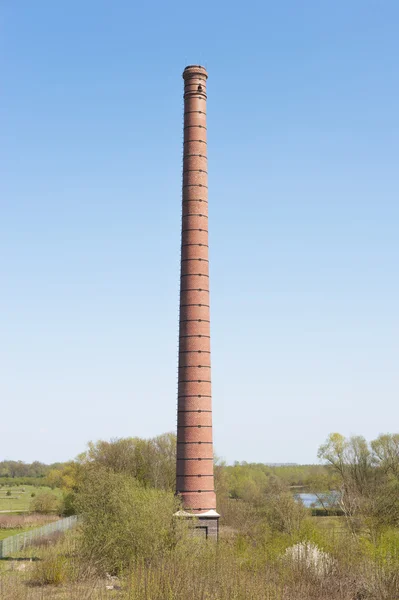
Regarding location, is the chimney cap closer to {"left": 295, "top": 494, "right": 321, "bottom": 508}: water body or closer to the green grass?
{"left": 295, "top": 494, "right": 321, "bottom": 508}: water body

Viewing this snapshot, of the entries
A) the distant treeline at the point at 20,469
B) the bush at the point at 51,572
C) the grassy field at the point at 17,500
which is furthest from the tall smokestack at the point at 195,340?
the distant treeline at the point at 20,469

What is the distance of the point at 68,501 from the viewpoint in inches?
2114

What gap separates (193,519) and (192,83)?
1898cm

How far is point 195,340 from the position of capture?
29859 mm

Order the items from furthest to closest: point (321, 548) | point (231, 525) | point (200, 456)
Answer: point (231, 525) < point (200, 456) < point (321, 548)

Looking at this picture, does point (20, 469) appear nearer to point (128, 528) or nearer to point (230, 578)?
point (128, 528)

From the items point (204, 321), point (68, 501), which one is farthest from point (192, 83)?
point (68, 501)

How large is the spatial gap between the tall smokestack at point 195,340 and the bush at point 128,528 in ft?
12.9

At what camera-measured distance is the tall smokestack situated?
94.5 ft

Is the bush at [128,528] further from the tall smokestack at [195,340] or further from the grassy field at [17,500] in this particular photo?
the grassy field at [17,500]

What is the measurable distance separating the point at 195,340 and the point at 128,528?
932 centimetres

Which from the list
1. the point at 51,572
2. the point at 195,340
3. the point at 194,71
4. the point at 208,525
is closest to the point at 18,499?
the point at 208,525

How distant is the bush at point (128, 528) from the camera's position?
2247cm

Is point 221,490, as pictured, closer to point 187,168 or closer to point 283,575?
point 187,168
